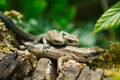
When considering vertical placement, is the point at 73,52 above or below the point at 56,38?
below

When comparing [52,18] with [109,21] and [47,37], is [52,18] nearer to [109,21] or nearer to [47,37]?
[47,37]

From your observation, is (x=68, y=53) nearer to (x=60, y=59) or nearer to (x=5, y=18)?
(x=60, y=59)

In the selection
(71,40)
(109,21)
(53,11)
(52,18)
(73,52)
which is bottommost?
(73,52)

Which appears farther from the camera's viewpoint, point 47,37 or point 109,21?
point 47,37

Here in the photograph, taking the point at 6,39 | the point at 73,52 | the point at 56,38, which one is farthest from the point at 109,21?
the point at 6,39

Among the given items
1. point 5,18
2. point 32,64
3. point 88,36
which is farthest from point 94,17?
point 32,64

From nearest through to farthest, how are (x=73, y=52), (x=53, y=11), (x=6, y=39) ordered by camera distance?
(x=73, y=52) → (x=6, y=39) → (x=53, y=11)

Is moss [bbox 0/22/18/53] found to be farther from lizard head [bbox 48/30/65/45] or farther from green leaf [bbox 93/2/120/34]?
green leaf [bbox 93/2/120/34]

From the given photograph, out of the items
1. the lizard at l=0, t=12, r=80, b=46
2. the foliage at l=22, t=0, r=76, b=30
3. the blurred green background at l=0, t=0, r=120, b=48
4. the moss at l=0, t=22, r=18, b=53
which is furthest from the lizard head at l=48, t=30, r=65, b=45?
the foliage at l=22, t=0, r=76, b=30
